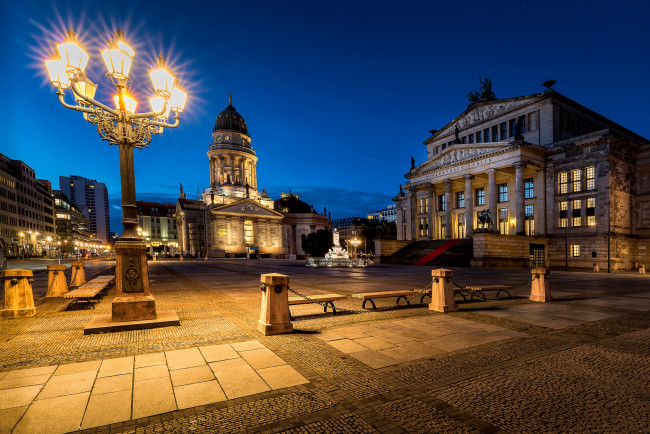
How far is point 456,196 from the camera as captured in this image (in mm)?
52969

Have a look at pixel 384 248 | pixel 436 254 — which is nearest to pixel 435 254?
pixel 436 254

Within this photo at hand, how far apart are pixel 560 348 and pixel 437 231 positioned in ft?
160

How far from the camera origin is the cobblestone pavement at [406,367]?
3.60 meters

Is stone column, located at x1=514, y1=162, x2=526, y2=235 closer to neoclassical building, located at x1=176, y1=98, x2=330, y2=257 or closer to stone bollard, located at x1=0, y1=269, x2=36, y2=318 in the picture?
stone bollard, located at x1=0, y1=269, x2=36, y2=318

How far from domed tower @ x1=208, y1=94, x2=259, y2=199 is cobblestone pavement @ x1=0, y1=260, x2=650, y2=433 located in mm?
83434

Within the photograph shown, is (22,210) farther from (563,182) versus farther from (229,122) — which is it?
(563,182)

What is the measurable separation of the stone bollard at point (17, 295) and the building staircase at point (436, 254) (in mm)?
33009

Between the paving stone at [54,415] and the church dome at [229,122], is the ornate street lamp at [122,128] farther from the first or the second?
the church dome at [229,122]

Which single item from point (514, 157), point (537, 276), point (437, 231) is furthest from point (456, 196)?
point (537, 276)

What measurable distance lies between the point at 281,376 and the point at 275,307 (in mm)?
2551

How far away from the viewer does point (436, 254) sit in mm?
37531

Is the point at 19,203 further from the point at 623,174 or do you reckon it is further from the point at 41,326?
the point at 623,174

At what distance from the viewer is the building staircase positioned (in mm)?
35031

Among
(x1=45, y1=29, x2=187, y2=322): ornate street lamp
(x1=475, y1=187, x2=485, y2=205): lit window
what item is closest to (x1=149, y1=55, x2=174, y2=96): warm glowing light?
(x1=45, y1=29, x2=187, y2=322): ornate street lamp
